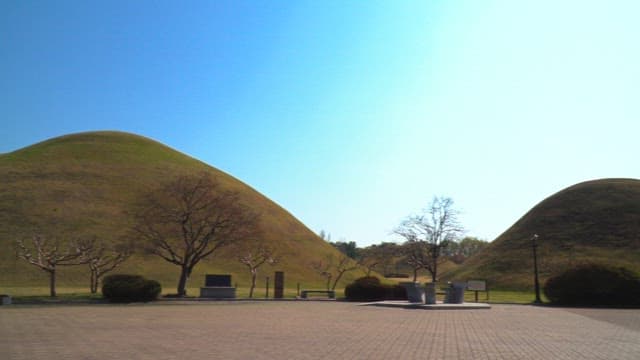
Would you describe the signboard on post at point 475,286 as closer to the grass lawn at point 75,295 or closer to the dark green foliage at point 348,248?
the grass lawn at point 75,295

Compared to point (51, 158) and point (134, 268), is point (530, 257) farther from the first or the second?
point (51, 158)

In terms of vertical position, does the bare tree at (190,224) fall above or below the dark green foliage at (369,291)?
above

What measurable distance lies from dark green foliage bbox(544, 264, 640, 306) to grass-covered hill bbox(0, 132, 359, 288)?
36.2 meters

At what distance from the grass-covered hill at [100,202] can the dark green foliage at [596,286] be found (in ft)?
119

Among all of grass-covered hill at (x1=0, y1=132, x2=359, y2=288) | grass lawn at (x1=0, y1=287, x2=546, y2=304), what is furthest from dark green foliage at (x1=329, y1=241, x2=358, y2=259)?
grass lawn at (x1=0, y1=287, x2=546, y2=304)

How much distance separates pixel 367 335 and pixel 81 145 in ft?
313

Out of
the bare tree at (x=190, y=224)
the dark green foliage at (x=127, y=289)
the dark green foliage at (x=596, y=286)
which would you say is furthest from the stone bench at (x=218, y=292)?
the dark green foliage at (x=596, y=286)

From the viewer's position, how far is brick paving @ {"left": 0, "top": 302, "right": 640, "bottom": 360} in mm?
14070

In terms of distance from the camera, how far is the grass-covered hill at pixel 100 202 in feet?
223

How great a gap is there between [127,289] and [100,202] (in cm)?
4824

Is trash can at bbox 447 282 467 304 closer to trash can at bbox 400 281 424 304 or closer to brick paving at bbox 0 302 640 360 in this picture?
trash can at bbox 400 281 424 304

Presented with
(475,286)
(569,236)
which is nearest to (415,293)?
(475,286)

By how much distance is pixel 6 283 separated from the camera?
57.9m

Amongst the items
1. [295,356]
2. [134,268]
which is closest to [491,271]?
[134,268]
